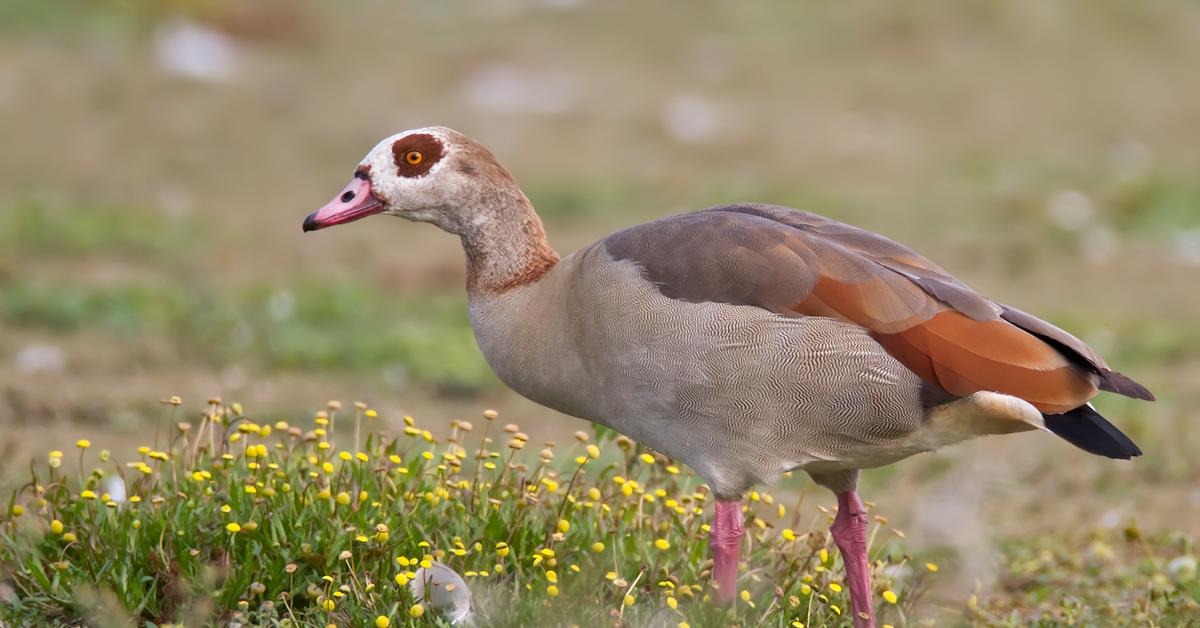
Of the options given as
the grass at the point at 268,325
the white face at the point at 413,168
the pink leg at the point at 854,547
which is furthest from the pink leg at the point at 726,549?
the grass at the point at 268,325

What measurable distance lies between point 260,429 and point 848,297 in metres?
1.75

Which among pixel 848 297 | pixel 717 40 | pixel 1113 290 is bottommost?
pixel 1113 290

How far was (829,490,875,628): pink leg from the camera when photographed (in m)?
4.23

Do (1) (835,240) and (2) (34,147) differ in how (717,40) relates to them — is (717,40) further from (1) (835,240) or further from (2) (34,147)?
(1) (835,240)

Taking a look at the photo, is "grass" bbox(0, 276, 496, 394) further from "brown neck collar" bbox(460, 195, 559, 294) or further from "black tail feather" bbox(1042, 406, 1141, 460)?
"black tail feather" bbox(1042, 406, 1141, 460)

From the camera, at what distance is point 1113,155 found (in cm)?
1290

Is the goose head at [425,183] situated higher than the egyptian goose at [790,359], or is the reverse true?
the goose head at [425,183]

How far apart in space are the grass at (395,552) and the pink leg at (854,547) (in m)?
0.07

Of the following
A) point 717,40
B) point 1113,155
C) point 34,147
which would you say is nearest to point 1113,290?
point 1113,155

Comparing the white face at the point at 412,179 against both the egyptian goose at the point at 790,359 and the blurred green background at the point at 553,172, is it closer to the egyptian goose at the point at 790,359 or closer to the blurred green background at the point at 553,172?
the egyptian goose at the point at 790,359

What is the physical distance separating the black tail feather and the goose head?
1735mm

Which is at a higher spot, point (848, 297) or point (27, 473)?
point (848, 297)

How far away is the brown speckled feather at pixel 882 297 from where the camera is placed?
3941 millimetres

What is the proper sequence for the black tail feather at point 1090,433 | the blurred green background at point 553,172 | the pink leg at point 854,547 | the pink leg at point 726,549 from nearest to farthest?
the black tail feather at point 1090,433, the pink leg at point 726,549, the pink leg at point 854,547, the blurred green background at point 553,172
